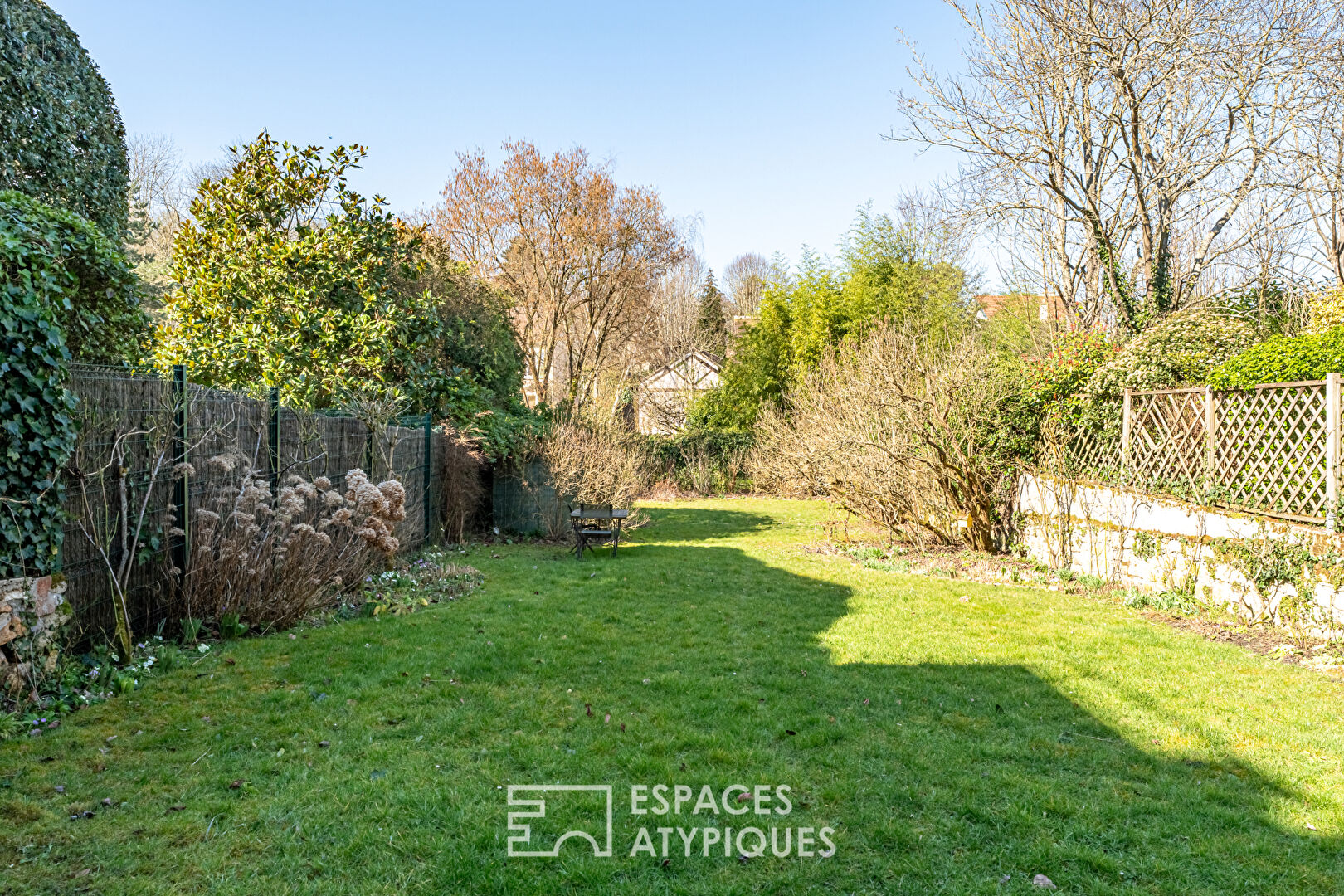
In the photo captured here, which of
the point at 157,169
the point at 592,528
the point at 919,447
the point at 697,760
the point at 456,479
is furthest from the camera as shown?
the point at 157,169

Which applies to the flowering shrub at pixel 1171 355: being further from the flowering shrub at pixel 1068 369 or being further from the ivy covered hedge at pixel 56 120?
the ivy covered hedge at pixel 56 120

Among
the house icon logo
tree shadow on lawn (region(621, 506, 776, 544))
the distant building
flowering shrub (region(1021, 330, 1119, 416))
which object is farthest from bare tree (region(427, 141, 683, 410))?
the house icon logo

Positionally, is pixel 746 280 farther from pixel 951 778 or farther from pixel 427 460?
pixel 951 778

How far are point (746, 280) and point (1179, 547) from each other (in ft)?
127

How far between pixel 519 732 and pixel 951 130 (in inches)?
483

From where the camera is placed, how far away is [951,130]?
12500 mm

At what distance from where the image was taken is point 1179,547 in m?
A: 7.39

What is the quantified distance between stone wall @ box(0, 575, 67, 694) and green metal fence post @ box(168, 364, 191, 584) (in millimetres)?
1256

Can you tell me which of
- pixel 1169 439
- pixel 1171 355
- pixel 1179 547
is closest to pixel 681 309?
pixel 1171 355

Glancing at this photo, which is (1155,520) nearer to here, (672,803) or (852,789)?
(852,789)

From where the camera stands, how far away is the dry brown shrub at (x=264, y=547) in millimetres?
5539

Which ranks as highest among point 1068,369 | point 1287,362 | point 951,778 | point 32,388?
point 1068,369

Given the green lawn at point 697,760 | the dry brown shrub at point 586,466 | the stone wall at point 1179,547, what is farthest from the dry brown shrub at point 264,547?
the stone wall at point 1179,547

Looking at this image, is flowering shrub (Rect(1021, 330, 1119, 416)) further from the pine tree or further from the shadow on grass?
the pine tree
